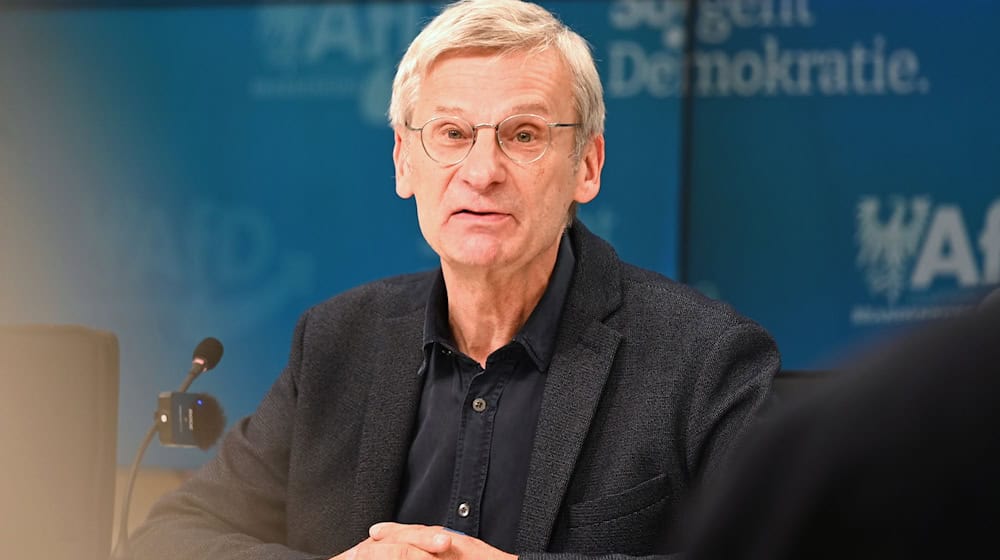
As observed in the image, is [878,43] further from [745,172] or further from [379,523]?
[379,523]

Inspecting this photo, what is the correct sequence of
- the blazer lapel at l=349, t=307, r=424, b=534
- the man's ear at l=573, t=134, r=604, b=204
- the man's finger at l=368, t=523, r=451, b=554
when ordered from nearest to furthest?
the man's finger at l=368, t=523, r=451, b=554 < the blazer lapel at l=349, t=307, r=424, b=534 < the man's ear at l=573, t=134, r=604, b=204

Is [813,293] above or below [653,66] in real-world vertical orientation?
below

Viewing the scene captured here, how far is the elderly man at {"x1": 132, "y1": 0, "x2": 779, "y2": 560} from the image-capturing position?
5.73ft

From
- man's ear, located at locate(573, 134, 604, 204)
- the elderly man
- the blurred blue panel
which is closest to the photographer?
the elderly man

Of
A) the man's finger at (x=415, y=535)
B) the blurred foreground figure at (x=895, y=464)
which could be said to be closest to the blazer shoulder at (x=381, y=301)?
the man's finger at (x=415, y=535)

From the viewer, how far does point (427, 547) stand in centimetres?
164

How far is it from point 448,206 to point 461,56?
0.79 ft

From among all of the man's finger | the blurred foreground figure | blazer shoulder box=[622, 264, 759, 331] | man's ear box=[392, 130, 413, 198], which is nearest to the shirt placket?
the man's finger

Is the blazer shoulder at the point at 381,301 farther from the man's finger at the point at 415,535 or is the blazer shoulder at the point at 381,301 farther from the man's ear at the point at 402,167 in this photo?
the man's finger at the point at 415,535

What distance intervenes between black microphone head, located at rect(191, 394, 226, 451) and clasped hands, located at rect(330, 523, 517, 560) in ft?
1.12

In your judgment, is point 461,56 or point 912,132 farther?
point 912,132

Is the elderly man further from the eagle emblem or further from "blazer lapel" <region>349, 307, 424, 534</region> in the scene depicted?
the eagle emblem

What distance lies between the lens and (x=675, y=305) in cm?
188

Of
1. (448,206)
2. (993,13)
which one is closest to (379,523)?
(448,206)
